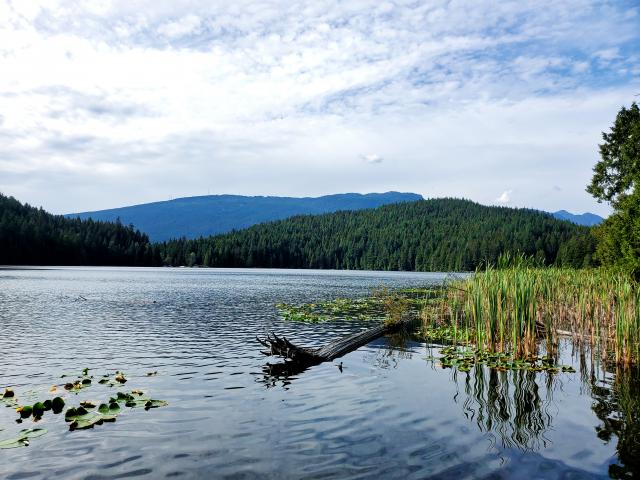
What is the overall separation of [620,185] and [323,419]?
57.4 metres

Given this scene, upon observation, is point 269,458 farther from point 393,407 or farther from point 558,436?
point 558,436

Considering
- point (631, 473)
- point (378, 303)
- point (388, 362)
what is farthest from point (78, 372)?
point (378, 303)

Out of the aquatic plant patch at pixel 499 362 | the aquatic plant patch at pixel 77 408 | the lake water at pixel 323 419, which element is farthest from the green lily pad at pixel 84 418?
the aquatic plant patch at pixel 499 362

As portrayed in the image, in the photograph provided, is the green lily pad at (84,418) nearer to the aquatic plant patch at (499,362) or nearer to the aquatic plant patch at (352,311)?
the aquatic plant patch at (499,362)

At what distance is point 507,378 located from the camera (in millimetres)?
18406

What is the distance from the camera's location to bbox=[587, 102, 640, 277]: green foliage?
4200 centimetres

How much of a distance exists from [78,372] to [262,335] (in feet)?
39.4

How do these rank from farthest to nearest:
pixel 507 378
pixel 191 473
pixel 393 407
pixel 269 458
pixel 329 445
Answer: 1. pixel 507 378
2. pixel 393 407
3. pixel 329 445
4. pixel 269 458
5. pixel 191 473

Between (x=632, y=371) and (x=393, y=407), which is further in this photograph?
(x=632, y=371)

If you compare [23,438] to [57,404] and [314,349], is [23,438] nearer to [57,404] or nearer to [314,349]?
[57,404]

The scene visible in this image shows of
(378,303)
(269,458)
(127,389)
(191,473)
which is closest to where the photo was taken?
(191,473)

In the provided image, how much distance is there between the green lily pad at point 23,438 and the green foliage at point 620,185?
40.3 meters

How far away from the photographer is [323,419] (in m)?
13.8

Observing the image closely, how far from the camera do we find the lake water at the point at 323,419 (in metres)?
10.6
